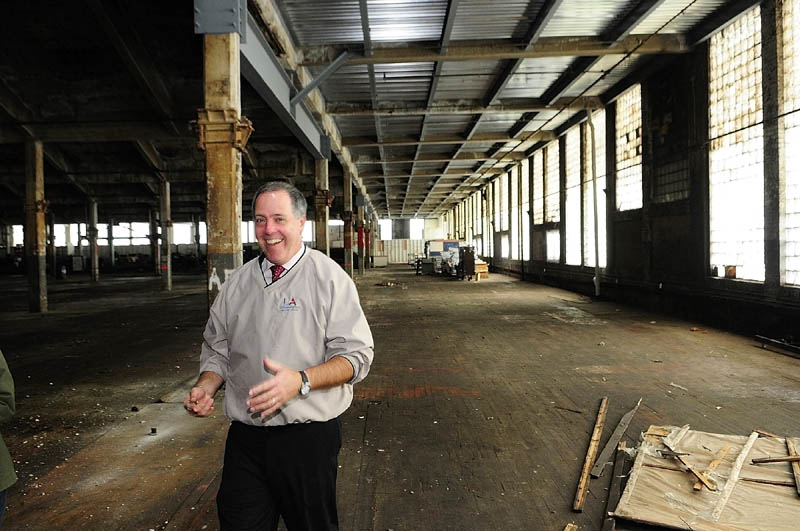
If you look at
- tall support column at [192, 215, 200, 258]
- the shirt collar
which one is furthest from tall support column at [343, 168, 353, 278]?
the shirt collar

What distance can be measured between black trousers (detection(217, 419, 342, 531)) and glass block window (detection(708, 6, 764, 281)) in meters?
9.97

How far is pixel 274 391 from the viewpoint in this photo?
1.70 meters

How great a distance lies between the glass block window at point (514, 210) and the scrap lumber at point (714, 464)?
943 inches

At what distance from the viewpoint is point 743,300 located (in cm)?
972

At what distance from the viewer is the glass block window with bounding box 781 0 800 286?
27.6 feet

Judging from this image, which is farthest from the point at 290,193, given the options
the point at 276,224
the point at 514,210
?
the point at 514,210

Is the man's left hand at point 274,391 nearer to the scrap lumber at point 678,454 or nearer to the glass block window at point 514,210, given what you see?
the scrap lumber at point 678,454

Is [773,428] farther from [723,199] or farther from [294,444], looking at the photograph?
[723,199]

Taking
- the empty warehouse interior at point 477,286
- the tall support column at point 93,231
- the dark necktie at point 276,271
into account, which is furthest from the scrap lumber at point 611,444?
the tall support column at point 93,231

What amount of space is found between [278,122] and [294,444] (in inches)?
577

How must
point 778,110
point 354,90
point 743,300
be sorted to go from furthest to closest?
point 354,90 < point 743,300 < point 778,110

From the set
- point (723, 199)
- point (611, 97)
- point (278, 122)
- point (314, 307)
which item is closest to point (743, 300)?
point (723, 199)

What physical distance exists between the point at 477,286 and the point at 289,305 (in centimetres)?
2029

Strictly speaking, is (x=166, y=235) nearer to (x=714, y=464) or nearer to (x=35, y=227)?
(x=35, y=227)
